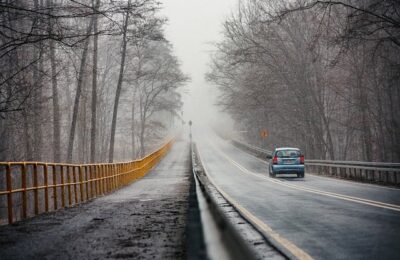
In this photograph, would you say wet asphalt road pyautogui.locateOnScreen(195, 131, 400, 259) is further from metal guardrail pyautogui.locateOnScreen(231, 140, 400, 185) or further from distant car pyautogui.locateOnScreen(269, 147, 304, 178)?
distant car pyautogui.locateOnScreen(269, 147, 304, 178)

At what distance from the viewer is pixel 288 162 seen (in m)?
30.0

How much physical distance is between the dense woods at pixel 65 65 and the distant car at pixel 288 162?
9390 mm

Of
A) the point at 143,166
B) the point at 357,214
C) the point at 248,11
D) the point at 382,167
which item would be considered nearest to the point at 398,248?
the point at 357,214

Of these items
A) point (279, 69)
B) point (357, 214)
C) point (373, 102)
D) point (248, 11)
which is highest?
point (248, 11)

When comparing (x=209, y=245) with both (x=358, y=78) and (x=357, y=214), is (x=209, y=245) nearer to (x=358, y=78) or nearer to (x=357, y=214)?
(x=357, y=214)

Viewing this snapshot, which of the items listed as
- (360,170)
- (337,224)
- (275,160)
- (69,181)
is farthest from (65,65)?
(275,160)

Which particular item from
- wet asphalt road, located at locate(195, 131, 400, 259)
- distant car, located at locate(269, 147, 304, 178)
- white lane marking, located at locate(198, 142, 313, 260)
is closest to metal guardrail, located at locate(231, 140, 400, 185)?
distant car, located at locate(269, 147, 304, 178)

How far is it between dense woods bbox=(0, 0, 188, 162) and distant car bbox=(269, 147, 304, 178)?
9.39 m

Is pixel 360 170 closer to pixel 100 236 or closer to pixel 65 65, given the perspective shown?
pixel 65 65

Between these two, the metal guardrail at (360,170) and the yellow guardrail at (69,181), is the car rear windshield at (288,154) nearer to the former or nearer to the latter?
the metal guardrail at (360,170)

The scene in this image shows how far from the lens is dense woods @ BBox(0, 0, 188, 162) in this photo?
1205 centimetres

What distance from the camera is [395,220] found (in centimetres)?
924

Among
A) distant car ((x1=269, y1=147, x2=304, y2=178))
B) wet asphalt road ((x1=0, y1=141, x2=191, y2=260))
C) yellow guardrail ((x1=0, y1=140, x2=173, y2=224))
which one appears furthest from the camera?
distant car ((x1=269, y1=147, x2=304, y2=178))

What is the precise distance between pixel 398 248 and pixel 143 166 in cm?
3317
